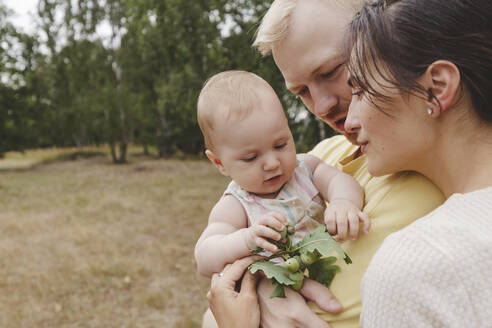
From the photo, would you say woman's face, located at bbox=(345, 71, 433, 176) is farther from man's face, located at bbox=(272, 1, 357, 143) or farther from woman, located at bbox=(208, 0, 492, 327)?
man's face, located at bbox=(272, 1, 357, 143)

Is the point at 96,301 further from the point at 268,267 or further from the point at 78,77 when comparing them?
the point at 78,77

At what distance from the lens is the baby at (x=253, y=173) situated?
72.0 inches

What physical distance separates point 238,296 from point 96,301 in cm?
448

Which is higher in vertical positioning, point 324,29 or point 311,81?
point 324,29

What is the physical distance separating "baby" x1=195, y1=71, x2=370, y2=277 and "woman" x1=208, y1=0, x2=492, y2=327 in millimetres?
435

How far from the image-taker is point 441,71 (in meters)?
1.23

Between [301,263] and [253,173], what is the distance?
1.59 ft

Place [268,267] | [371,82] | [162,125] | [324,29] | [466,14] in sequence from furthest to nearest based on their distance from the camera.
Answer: [162,125] → [324,29] → [268,267] → [371,82] → [466,14]

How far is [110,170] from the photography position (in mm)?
19062

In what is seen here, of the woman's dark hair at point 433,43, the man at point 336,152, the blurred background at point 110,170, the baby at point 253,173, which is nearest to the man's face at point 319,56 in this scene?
the man at point 336,152

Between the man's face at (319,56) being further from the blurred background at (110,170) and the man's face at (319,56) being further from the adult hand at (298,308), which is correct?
the blurred background at (110,170)

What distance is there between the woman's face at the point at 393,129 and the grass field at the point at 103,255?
4.09 meters

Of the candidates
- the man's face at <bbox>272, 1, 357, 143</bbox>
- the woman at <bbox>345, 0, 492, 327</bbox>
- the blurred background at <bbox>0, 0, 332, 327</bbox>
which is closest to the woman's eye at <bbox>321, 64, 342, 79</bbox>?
the man's face at <bbox>272, 1, 357, 143</bbox>

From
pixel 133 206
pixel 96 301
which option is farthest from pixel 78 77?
pixel 96 301
